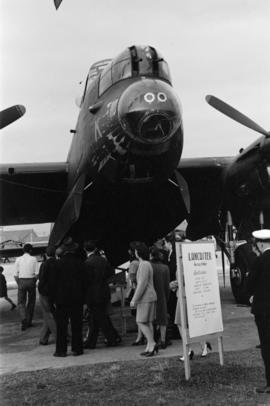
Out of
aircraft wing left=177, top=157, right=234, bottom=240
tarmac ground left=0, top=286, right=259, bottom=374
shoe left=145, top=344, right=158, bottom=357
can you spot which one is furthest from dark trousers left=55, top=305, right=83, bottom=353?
aircraft wing left=177, top=157, right=234, bottom=240

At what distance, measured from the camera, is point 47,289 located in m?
8.09

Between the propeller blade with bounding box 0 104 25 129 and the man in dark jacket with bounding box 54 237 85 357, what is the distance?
2481mm

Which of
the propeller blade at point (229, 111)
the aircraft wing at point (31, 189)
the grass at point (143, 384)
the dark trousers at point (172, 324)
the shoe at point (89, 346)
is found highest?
the propeller blade at point (229, 111)

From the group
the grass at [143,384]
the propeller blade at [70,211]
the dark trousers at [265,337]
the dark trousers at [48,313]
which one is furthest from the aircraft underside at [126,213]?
the dark trousers at [265,337]

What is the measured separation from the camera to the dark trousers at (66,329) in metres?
7.55

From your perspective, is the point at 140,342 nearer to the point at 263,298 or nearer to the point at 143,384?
the point at 143,384

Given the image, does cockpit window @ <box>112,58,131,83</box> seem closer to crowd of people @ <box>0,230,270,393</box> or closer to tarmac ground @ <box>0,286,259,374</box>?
crowd of people @ <box>0,230,270,393</box>

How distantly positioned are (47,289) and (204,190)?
5788 mm

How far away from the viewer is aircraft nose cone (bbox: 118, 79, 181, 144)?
6902 millimetres

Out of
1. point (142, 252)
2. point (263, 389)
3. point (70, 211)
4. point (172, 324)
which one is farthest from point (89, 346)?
point (263, 389)

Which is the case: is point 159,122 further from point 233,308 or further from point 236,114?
point 233,308

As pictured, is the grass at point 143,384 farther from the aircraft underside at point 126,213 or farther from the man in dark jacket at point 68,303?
the aircraft underside at point 126,213

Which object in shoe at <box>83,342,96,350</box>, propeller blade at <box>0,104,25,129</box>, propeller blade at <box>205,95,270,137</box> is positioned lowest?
shoe at <box>83,342,96,350</box>

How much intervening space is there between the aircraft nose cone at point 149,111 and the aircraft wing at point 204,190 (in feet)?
12.8
